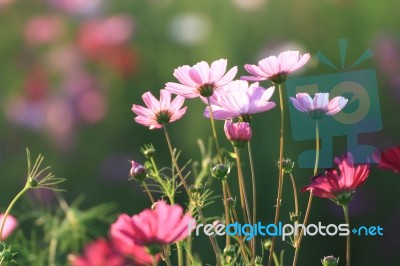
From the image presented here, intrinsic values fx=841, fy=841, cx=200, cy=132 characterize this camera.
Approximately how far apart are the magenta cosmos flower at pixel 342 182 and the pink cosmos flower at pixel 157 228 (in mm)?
83

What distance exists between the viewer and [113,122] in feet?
4.62

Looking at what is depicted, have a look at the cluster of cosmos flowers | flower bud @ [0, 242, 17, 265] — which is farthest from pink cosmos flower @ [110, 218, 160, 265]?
flower bud @ [0, 242, 17, 265]

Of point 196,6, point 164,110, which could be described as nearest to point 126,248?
point 164,110

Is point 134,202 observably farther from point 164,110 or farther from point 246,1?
point 164,110

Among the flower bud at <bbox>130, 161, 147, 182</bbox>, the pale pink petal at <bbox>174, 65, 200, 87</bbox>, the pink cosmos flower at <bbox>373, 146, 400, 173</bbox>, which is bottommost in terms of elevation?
the flower bud at <bbox>130, 161, 147, 182</bbox>

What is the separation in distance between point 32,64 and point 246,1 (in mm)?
398

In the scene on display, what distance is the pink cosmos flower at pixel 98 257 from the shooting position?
294 mm

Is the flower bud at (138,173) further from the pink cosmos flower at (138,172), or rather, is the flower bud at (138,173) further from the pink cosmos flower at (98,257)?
the pink cosmos flower at (98,257)

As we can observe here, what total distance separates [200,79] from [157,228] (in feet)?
0.38

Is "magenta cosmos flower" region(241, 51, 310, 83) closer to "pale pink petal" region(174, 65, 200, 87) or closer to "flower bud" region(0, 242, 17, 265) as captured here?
"pale pink petal" region(174, 65, 200, 87)

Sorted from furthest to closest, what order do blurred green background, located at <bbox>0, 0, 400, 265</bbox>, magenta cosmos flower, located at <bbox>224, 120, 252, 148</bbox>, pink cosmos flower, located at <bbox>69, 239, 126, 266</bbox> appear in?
blurred green background, located at <bbox>0, 0, 400, 265</bbox> < magenta cosmos flower, located at <bbox>224, 120, 252, 148</bbox> < pink cosmos flower, located at <bbox>69, 239, 126, 266</bbox>

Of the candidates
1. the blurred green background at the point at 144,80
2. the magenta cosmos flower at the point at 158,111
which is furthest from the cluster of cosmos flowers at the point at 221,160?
the blurred green background at the point at 144,80

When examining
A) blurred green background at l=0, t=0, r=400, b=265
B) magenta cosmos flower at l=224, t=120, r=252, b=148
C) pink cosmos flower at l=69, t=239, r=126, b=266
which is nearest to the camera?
pink cosmos flower at l=69, t=239, r=126, b=266

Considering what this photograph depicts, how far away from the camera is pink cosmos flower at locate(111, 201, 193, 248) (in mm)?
327
